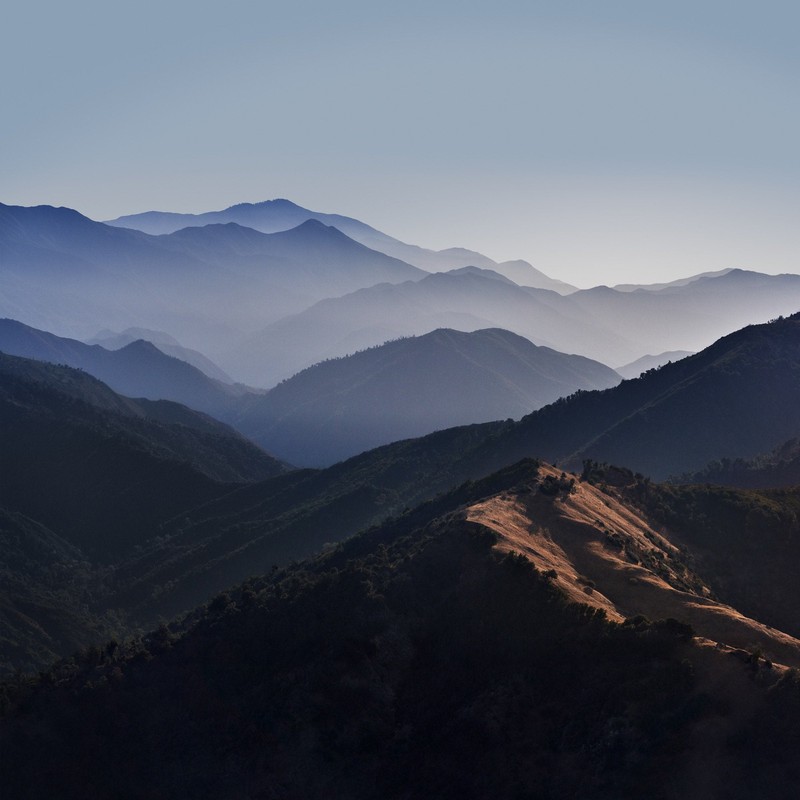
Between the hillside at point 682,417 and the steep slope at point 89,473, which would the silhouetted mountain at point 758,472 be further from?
the steep slope at point 89,473

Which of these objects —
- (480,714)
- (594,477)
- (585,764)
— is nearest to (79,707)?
(480,714)

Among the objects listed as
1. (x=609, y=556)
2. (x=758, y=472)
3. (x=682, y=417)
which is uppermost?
(x=682, y=417)

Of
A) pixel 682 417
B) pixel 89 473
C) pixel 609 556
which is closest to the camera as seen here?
pixel 609 556

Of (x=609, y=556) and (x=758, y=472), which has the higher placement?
(x=758, y=472)

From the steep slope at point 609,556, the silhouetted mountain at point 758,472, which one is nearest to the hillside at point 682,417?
the silhouetted mountain at point 758,472

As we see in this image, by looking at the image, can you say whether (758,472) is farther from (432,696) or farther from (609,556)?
(432,696)

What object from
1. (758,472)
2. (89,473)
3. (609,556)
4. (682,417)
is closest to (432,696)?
(609,556)

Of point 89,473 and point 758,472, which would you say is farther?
point 89,473

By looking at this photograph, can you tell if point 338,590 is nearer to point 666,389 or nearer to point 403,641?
point 403,641
